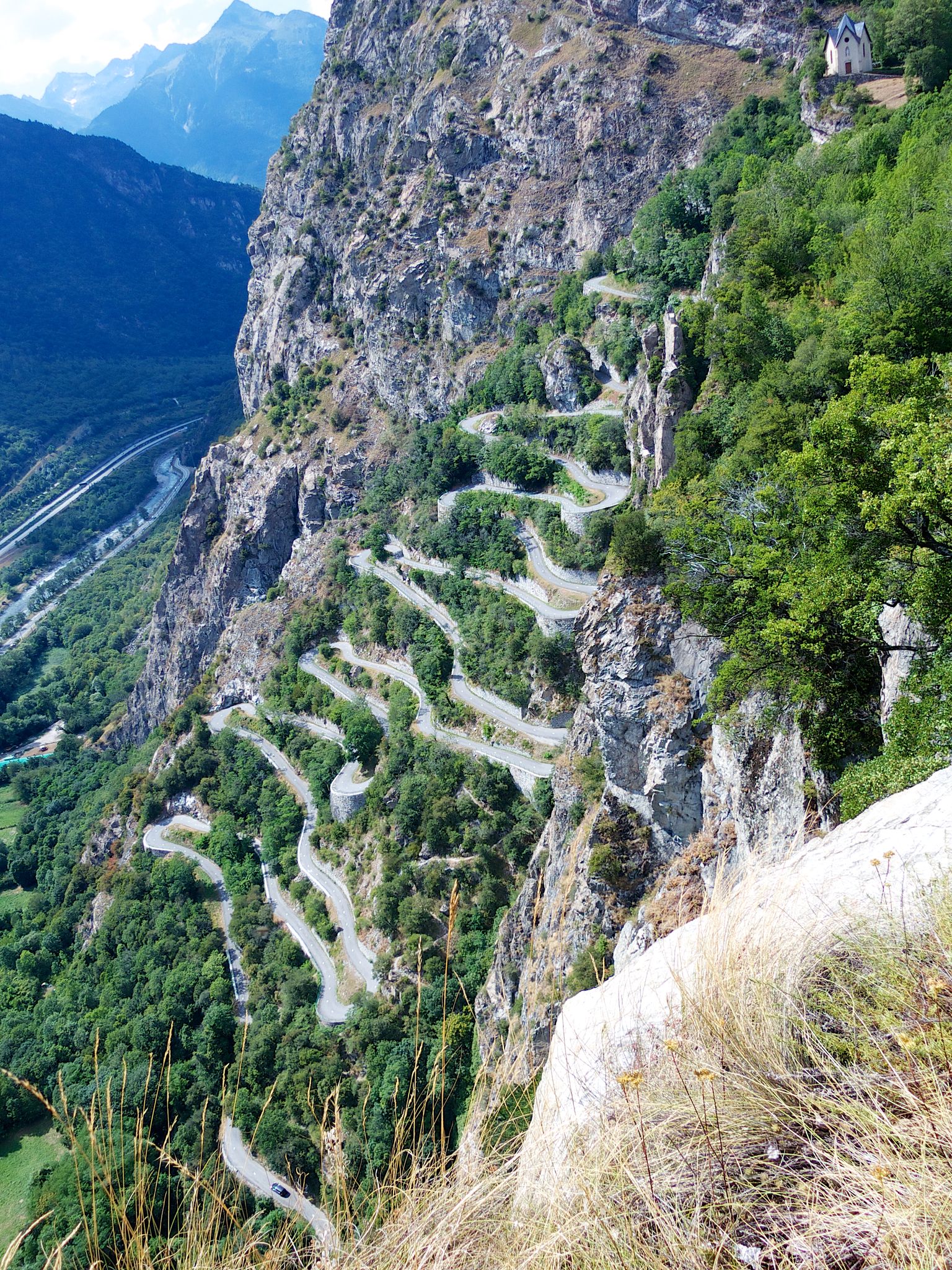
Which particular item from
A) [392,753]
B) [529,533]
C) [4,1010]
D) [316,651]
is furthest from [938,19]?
[4,1010]

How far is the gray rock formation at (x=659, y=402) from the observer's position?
102 feet

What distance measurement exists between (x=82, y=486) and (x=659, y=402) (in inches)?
5885

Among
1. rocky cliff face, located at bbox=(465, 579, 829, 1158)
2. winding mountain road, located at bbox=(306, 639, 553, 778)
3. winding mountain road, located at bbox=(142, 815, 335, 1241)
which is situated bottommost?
winding mountain road, located at bbox=(142, 815, 335, 1241)

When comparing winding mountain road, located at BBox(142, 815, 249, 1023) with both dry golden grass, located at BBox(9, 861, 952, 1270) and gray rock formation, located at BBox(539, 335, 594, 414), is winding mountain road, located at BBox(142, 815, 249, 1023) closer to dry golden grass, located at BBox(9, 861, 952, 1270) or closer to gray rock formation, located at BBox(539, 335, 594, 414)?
dry golden grass, located at BBox(9, 861, 952, 1270)

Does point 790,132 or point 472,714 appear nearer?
point 472,714

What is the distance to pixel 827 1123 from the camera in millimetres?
4000

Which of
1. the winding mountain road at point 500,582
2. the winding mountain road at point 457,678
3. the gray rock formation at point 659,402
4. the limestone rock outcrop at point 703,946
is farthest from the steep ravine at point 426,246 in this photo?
the limestone rock outcrop at point 703,946

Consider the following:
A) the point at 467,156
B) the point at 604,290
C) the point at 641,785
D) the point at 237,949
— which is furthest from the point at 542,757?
the point at 467,156

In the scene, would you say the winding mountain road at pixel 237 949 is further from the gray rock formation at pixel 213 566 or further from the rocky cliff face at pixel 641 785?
the gray rock formation at pixel 213 566

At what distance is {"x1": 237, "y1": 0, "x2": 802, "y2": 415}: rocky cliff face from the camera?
205ft

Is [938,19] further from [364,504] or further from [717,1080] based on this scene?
[717,1080]

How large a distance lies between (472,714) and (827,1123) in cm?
3889

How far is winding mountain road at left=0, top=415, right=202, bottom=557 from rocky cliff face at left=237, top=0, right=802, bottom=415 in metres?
76.1

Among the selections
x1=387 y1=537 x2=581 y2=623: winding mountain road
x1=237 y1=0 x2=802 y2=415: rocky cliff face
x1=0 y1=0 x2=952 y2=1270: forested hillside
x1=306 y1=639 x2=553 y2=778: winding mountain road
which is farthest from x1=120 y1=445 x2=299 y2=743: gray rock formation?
x1=306 y1=639 x2=553 y2=778: winding mountain road
